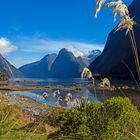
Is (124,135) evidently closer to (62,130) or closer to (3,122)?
(3,122)

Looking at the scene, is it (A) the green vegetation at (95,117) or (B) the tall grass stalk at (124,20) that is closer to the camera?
(B) the tall grass stalk at (124,20)

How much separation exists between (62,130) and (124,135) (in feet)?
21.5

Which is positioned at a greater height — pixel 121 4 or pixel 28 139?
pixel 121 4

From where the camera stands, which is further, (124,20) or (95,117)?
(95,117)

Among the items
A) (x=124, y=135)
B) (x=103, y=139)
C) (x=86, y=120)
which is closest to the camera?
(x=124, y=135)

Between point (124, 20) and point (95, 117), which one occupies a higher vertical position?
point (124, 20)

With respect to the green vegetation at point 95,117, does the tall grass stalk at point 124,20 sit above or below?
above

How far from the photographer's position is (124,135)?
262 inches

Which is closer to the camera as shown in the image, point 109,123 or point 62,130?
point 109,123

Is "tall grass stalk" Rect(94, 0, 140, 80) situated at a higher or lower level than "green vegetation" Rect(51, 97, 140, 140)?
higher

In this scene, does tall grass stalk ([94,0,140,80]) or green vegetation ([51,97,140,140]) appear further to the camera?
green vegetation ([51,97,140,140])

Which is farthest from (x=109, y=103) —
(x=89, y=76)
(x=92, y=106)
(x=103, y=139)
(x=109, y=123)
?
(x=89, y=76)

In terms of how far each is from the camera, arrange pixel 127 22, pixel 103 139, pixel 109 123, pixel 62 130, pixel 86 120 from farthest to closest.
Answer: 1. pixel 62 130
2. pixel 86 120
3. pixel 109 123
4. pixel 103 139
5. pixel 127 22

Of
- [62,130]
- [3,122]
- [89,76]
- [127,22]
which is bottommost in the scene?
[62,130]
